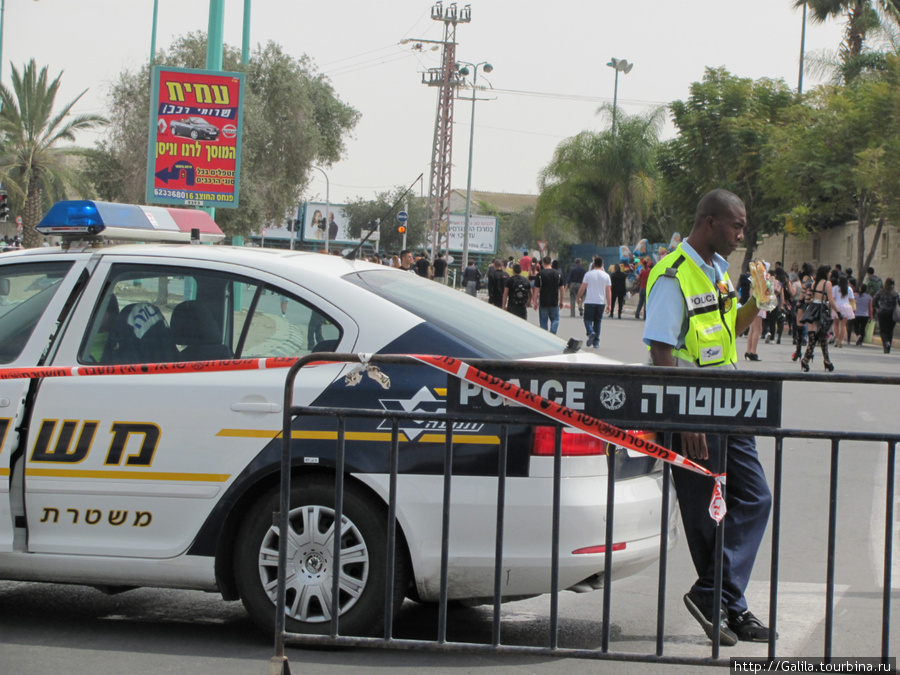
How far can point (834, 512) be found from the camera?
3.67 m

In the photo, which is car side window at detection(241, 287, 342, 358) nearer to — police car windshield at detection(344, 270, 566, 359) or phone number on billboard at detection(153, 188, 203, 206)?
police car windshield at detection(344, 270, 566, 359)

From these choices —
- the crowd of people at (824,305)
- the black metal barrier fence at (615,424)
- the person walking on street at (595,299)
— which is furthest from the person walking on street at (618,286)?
the black metal barrier fence at (615,424)

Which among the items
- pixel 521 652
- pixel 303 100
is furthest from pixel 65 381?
pixel 303 100

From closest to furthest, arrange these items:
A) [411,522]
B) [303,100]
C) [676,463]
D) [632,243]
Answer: [676,463] → [411,522] → [303,100] → [632,243]

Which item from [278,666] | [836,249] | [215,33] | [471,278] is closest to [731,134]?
[836,249]

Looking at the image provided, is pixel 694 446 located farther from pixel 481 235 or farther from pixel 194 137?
pixel 481 235

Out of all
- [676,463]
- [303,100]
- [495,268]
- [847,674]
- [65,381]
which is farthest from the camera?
[303,100]

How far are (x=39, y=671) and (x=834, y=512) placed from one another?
2988 mm

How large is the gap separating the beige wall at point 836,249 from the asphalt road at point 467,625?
→ 2845cm

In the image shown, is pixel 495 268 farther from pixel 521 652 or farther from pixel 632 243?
pixel 632 243

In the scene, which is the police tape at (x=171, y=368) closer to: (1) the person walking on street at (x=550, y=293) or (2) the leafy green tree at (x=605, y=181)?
(1) the person walking on street at (x=550, y=293)

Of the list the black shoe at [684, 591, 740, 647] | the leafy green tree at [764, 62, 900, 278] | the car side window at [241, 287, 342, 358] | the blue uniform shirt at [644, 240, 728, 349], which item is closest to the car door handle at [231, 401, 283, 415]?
the car side window at [241, 287, 342, 358]

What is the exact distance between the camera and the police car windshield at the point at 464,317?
14.4 feet

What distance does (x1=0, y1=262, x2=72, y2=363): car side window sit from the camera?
183 inches
